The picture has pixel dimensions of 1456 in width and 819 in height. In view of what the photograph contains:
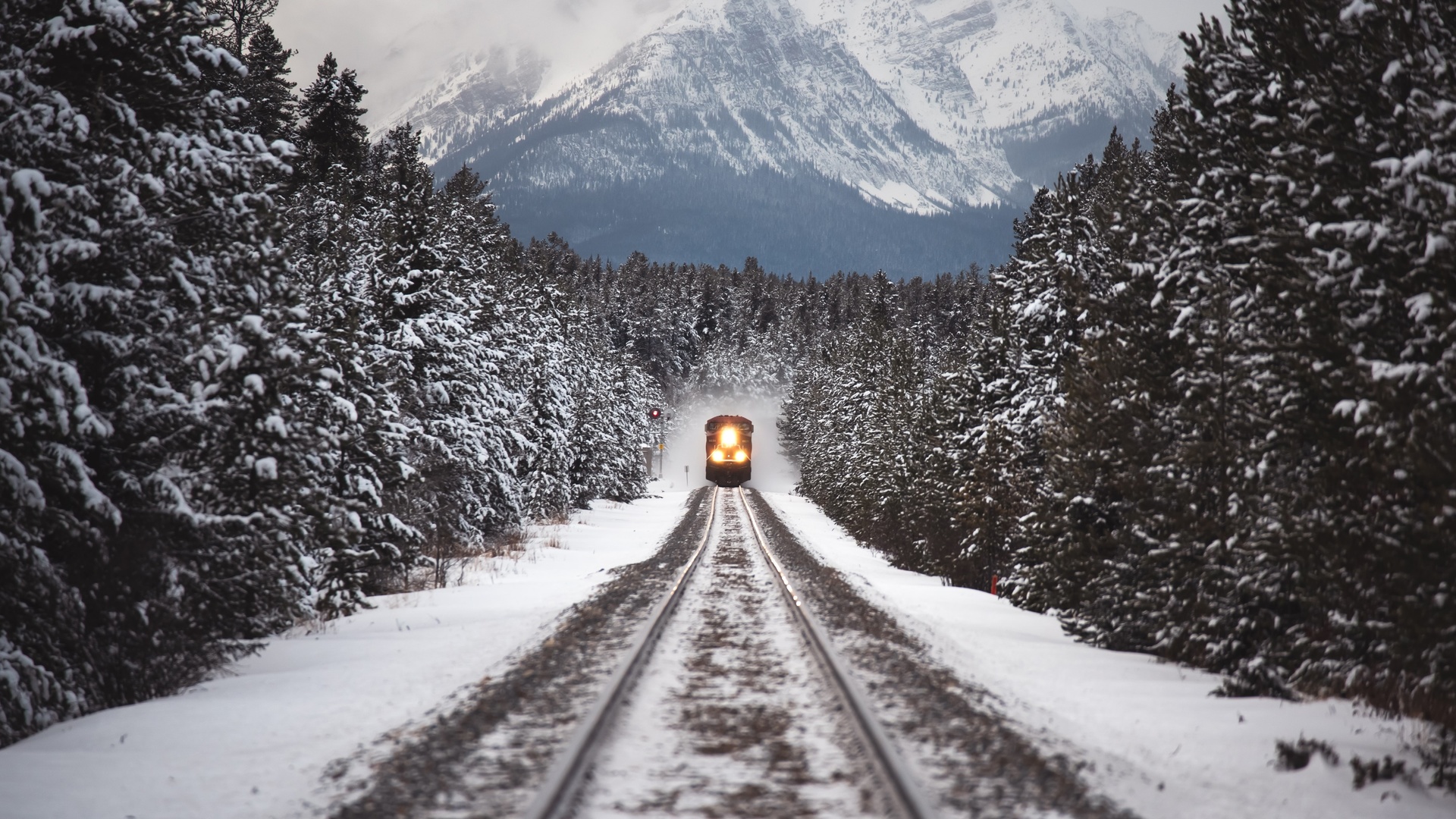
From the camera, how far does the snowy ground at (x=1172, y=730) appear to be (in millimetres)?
5242

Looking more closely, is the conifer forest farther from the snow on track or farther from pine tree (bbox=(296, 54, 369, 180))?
pine tree (bbox=(296, 54, 369, 180))

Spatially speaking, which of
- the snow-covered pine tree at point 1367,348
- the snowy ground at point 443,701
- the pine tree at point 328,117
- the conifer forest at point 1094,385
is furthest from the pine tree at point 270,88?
the snow-covered pine tree at point 1367,348

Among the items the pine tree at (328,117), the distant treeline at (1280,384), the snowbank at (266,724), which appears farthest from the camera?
the pine tree at (328,117)

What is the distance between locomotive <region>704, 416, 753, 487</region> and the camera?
54.3m

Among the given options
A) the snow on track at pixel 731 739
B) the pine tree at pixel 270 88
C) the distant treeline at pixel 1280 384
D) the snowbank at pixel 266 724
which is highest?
the pine tree at pixel 270 88

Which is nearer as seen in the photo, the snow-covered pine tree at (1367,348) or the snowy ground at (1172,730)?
the snowy ground at (1172,730)

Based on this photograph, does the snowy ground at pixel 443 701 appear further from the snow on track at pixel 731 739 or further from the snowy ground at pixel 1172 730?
the snow on track at pixel 731 739

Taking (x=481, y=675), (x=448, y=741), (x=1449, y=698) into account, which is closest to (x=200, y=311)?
(x=481, y=675)

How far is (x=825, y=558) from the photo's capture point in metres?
21.3

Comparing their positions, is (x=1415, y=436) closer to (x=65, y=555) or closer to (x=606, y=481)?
(x=65, y=555)

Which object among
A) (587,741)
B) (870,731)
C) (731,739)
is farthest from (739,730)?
(587,741)

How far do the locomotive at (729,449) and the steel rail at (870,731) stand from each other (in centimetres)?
4278

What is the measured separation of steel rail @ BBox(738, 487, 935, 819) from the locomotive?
42.8m

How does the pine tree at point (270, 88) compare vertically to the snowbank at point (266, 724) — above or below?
above
